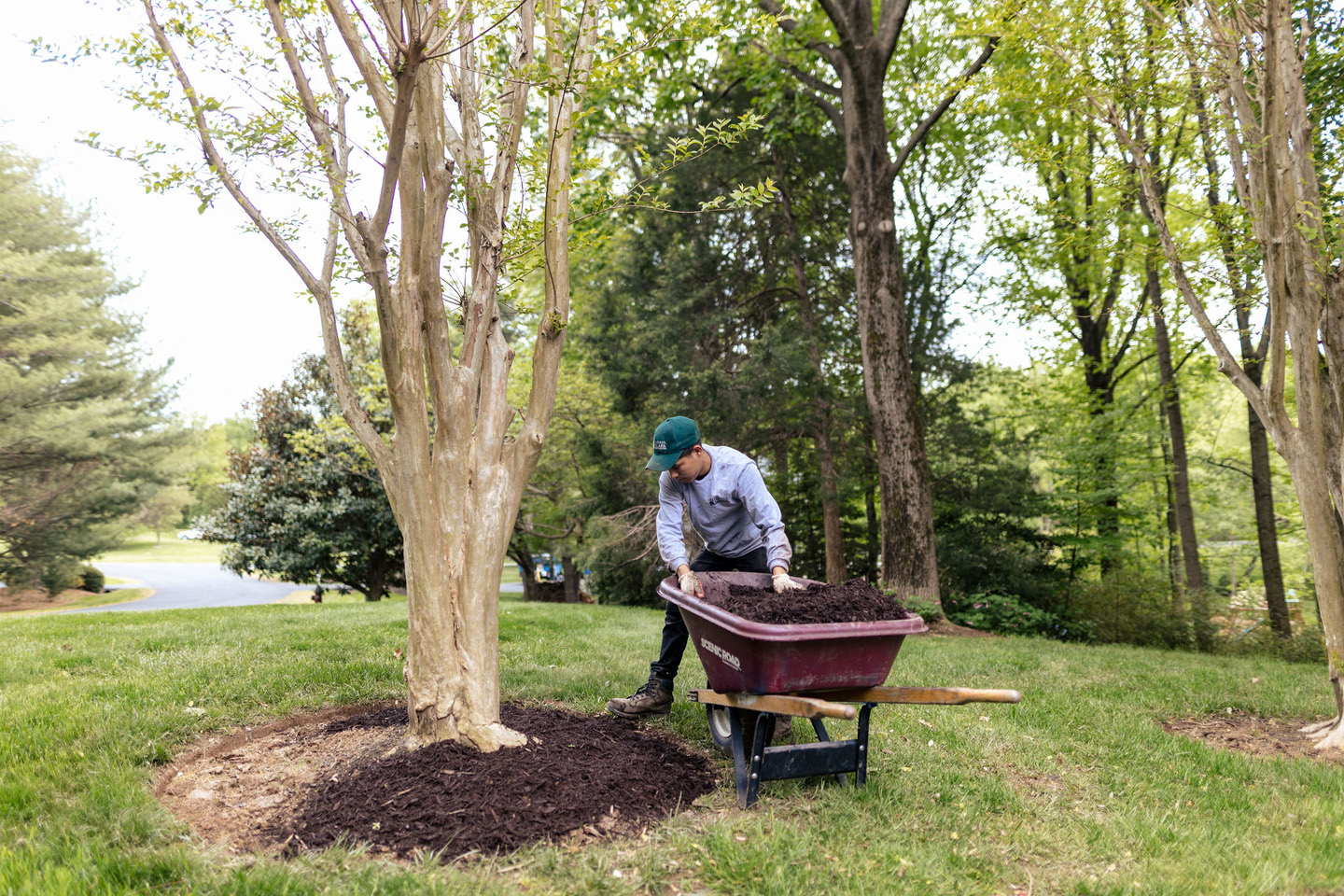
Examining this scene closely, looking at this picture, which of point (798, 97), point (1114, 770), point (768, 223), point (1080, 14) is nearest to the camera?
point (1114, 770)

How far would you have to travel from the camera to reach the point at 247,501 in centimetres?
1471

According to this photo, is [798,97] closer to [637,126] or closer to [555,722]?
[637,126]

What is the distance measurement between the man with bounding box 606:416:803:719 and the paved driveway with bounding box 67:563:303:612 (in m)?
13.9

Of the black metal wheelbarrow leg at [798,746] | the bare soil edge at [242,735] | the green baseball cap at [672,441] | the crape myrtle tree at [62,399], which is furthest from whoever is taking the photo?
the crape myrtle tree at [62,399]

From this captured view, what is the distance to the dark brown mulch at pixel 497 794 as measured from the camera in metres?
2.77

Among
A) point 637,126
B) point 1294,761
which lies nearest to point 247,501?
point 637,126

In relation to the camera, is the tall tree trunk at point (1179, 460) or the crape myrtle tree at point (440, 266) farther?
the tall tree trunk at point (1179, 460)

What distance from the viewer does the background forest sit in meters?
10.6

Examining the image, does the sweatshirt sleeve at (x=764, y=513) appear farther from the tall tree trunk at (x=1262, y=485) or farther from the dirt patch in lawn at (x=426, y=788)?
the tall tree trunk at (x=1262, y=485)

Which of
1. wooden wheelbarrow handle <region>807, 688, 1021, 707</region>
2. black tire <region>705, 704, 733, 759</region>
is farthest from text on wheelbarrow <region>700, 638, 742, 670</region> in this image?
black tire <region>705, 704, 733, 759</region>

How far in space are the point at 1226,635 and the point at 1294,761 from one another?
6.89 metres

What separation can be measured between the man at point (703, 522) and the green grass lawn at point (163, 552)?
111 feet

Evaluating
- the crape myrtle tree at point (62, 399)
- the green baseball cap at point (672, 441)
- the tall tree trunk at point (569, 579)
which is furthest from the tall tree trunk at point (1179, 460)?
the crape myrtle tree at point (62, 399)

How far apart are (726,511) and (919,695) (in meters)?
1.48
